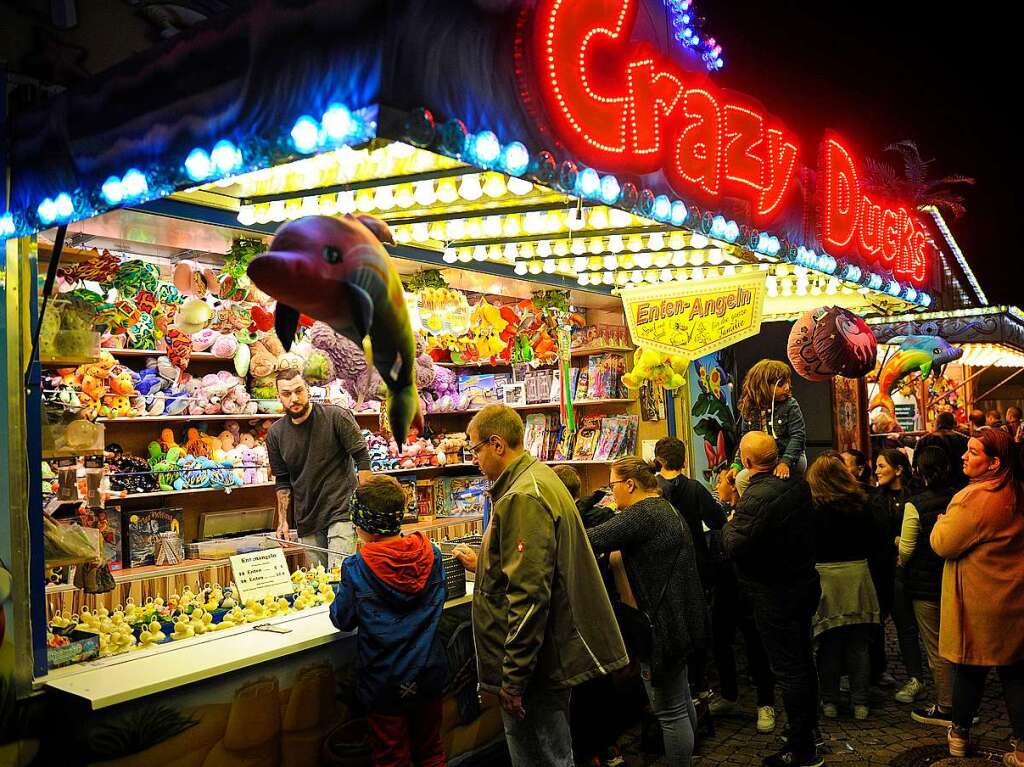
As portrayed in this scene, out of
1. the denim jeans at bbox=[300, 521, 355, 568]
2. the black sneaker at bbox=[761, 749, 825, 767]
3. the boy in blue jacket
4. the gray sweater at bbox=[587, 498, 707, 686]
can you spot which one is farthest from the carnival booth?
the black sneaker at bbox=[761, 749, 825, 767]

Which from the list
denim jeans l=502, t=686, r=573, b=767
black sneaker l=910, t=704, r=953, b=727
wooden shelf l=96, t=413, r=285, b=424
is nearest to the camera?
denim jeans l=502, t=686, r=573, b=767

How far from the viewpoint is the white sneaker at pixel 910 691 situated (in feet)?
18.5

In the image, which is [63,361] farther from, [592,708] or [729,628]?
[729,628]

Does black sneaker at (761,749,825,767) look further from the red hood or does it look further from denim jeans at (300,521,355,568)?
denim jeans at (300,521,355,568)

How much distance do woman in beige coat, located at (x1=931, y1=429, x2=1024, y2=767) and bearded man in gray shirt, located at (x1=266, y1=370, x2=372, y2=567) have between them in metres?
3.35

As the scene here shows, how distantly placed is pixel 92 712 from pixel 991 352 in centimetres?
1632

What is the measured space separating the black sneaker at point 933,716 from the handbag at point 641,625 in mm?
2365

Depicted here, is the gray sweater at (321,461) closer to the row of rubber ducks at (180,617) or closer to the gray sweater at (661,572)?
the row of rubber ducks at (180,617)

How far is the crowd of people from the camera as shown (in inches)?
132

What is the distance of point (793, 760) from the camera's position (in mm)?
4500

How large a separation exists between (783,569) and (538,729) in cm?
172

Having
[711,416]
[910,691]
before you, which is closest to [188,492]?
[711,416]

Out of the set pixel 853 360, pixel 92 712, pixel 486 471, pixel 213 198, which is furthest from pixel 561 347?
pixel 92 712

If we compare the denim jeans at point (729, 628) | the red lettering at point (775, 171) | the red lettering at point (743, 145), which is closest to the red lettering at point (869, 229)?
the red lettering at point (775, 171)
